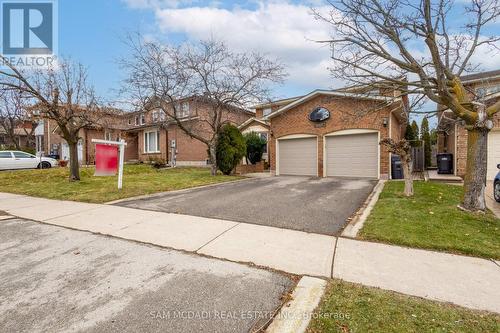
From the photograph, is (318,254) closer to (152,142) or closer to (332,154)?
(332,154)

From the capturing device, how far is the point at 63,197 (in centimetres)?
855

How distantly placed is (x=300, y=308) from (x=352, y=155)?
1217 cm

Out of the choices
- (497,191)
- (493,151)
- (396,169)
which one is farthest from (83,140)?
(493,151)

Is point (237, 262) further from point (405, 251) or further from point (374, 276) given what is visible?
point (405, 251)

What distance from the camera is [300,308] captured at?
2516mm

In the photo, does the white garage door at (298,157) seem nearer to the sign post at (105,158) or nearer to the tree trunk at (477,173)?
the tree trunk at (477,173)

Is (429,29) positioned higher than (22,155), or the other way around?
(429,29)

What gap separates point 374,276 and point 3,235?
6.42m

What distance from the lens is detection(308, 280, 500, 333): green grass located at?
2209 mm

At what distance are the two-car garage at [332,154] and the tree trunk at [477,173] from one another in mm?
6606

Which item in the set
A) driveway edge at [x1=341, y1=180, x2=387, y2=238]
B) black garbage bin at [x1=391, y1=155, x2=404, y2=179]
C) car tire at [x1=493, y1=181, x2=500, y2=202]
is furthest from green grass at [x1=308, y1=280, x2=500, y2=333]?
black garbage bin at [x1=391, y1=155, x2=404, y2=179]

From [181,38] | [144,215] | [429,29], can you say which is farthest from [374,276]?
[181,38]

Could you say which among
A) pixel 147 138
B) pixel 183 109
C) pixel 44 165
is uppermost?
pixel 183 109

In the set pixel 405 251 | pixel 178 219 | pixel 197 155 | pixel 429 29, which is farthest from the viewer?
pixel 197 155
